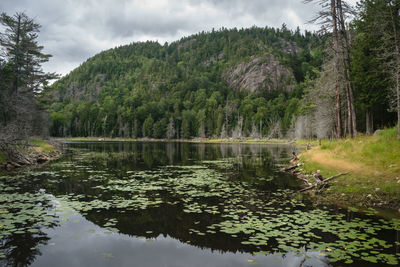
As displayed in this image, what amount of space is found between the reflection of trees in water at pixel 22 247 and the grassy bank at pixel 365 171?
13513 millimetres

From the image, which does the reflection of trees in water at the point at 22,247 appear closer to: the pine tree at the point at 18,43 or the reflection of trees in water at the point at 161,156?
the reflection of trees in water at the point at 161,156

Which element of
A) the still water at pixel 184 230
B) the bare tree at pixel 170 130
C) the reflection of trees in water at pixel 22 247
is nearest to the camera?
the reflection of trees in water at pixel 22 247

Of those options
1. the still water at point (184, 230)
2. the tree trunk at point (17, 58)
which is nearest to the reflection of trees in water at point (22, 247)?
the still water at point (184, 230)

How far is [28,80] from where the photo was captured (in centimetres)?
3906

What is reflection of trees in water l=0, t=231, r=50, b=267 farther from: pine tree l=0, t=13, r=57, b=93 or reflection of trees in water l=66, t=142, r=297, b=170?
pine tree l=0, t=13, r=57, b=93

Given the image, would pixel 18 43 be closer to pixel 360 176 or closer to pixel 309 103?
pixel 360 176

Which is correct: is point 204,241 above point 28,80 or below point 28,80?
below

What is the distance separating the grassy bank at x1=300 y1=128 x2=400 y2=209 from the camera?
1266 cm

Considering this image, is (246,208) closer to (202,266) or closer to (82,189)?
(202,266)

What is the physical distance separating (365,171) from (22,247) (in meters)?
18.3

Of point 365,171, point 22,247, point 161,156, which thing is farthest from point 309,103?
point 22,247

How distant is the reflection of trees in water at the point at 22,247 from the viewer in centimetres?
673

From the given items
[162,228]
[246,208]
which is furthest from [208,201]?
[162,228]

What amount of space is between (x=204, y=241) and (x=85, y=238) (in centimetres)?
413
